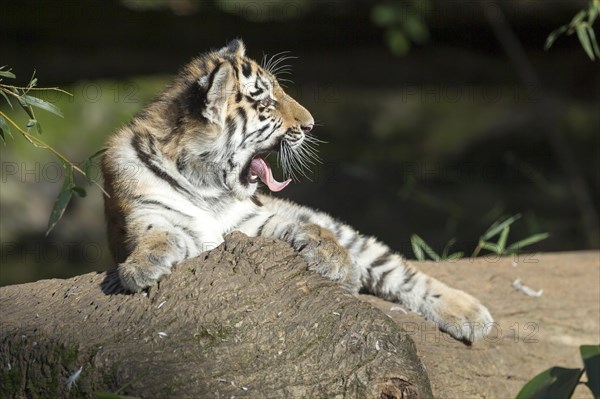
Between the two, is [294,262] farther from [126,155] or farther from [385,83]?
[385,83]

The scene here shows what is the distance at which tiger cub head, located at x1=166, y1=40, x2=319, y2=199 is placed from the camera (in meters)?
3.97

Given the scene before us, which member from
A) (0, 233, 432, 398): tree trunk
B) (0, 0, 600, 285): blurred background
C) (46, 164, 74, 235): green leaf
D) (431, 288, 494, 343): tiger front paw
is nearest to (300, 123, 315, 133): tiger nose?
(431, 288, 494, 343): tiger front paw

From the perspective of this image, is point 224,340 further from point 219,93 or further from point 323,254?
point 219,93

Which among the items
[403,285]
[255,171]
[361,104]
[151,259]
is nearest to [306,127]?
[255,171]

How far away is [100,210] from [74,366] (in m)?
6.18

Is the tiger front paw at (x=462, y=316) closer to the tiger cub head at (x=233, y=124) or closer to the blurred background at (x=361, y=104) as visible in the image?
the tiger cub head at (x=233, y=124)

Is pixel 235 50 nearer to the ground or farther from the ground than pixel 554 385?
farther from the ground

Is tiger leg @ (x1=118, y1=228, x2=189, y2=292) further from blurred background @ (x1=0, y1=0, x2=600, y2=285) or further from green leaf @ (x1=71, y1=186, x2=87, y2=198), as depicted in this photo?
blurred background @ (x1=0, y1=0, x2=600, y2=285)

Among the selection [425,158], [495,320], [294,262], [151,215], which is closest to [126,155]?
[151,215]

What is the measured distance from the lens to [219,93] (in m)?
3.96

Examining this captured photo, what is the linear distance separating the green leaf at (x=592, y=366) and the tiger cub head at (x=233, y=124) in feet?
5.67

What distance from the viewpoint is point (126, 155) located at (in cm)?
394

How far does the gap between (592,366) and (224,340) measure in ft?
3.60

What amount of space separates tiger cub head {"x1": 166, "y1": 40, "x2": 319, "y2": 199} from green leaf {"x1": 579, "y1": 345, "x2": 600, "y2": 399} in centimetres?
173
